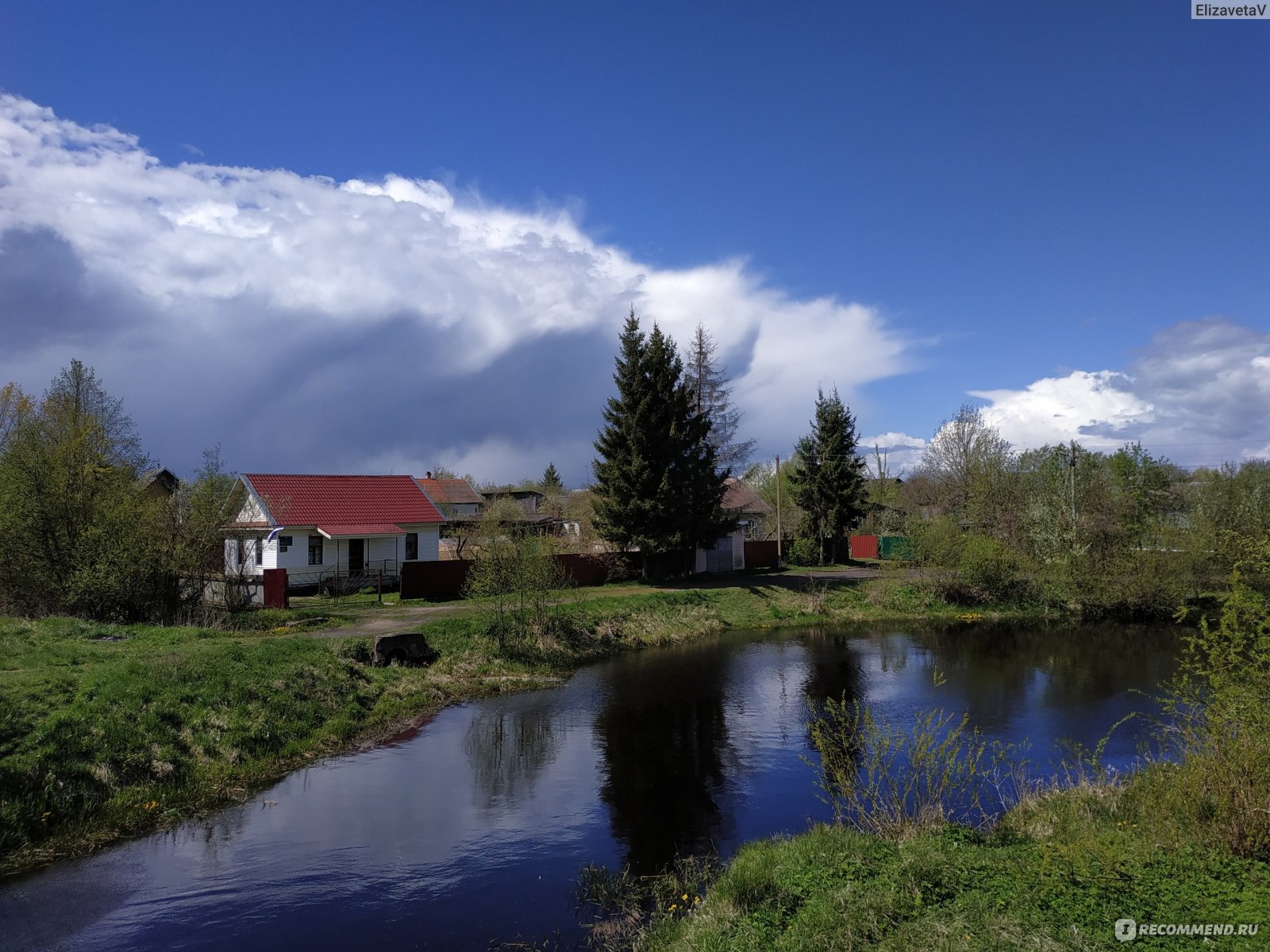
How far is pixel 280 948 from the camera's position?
8.03m

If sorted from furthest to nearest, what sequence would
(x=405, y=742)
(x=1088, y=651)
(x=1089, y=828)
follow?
1. (x=1088, y=651)
2. (x=405, y=742)
3. (x=1089, y=828)

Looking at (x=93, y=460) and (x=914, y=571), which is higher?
(x=93, y=460)

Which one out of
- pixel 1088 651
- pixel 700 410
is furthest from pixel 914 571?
pixel 700 410

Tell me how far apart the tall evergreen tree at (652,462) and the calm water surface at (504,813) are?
1256 centimetres


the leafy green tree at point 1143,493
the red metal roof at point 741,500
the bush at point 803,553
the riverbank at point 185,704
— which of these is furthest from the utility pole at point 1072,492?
the riverbank at point 185,704

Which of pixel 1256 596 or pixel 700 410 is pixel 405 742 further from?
pixel 700 410

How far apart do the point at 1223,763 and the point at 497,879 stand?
822cm

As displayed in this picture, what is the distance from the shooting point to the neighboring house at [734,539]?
136 feet

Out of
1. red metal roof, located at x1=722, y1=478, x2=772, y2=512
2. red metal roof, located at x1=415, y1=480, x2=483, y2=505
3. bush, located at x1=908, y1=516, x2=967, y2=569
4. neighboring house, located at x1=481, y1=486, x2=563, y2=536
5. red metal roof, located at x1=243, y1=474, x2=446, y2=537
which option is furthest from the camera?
red metal roof, located at x1=415, y1=480, x2=483, y2=505

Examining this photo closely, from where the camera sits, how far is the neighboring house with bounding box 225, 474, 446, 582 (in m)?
33.1
